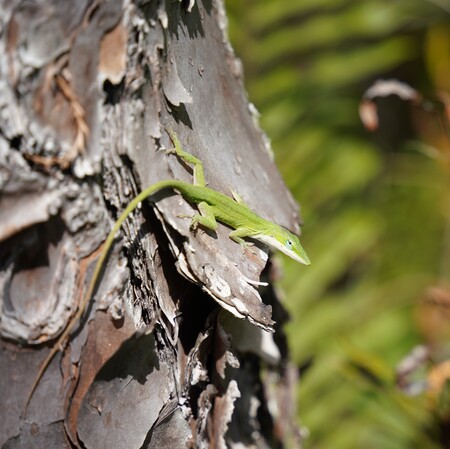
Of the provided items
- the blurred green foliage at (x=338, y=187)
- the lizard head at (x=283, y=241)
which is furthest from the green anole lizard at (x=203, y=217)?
the blurred green foliage at (x=338, y=187)

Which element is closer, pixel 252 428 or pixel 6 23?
pixel 6 23

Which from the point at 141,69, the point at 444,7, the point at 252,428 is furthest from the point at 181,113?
the point at 444,7

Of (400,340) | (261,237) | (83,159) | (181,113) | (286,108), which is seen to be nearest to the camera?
(83,159)

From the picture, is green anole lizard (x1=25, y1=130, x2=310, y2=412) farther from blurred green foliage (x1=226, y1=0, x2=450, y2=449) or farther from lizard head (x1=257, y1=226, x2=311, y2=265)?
blurred green foliage (x1=226, y1=0, x2=450, y2=449)

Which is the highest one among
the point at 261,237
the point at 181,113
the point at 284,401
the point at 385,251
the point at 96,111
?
the point at 96,111

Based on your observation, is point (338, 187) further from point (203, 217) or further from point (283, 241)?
point (203, 217)

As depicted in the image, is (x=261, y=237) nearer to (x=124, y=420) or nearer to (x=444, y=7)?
(x=124, y=420)

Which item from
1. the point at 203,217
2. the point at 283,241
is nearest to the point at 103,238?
the point at 203,217
